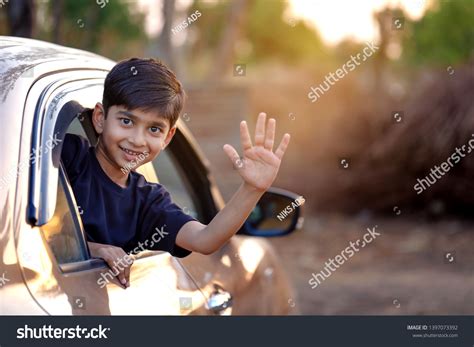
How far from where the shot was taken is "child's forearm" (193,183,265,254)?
2.65 m

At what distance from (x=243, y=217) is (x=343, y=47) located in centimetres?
2760

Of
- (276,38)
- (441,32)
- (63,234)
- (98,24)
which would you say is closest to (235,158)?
(63,234)

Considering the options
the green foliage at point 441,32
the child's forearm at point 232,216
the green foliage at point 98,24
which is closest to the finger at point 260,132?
the child's forearm at point 232,216

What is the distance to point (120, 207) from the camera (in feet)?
9.14

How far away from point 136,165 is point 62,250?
0.41 metres

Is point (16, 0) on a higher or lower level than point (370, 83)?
higher

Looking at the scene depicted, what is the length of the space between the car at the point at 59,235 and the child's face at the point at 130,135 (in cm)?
9

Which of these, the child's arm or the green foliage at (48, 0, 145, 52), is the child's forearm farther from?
the green foliage at (48, 0, 145, 52)

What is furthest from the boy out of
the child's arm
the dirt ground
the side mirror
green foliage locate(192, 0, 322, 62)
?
green foliage locate(192, 0, 322, 62)

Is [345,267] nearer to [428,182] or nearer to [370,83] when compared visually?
[428,182]

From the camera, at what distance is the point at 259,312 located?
11.5ft

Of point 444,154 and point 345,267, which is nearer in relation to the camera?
point 345,267

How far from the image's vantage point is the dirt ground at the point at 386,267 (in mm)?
9180
